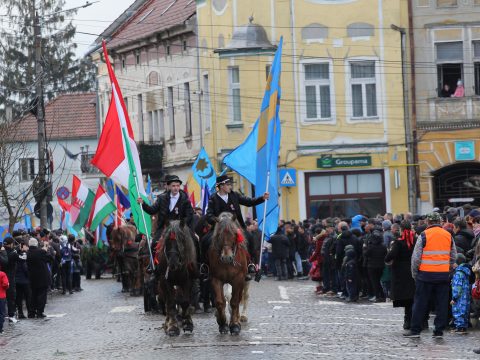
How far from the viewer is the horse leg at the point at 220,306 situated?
68.5 ft

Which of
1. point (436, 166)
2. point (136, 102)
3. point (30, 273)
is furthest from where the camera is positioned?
point (136, 102)

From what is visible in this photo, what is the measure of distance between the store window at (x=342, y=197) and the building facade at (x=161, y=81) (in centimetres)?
615

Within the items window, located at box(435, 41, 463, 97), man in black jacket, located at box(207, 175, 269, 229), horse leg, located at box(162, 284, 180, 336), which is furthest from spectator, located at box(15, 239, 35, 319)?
window, located at box(435, 41, 463, 97)

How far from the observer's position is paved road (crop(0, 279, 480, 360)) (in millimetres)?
18469

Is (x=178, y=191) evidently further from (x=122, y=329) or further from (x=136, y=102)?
(x=136, y=102)

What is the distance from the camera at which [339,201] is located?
163 ft

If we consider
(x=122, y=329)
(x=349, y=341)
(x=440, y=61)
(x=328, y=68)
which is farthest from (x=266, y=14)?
(x=349, y=341)

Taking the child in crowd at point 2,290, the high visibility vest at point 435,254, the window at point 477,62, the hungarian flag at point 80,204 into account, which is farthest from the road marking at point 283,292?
the window at point 477,62

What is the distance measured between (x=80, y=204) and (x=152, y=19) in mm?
18586

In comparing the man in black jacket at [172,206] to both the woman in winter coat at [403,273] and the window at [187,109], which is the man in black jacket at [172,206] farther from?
the window at [187,109]

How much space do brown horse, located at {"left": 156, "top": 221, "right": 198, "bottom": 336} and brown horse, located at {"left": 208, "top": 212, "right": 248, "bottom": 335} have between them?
36 cm

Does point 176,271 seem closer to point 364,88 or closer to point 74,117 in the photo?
point 364,88

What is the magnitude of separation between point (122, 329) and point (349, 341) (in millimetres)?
4951

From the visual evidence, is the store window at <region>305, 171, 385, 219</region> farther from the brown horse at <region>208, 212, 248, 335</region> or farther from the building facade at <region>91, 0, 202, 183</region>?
the brown horse at <region>208, 212, 248, 335</region>
